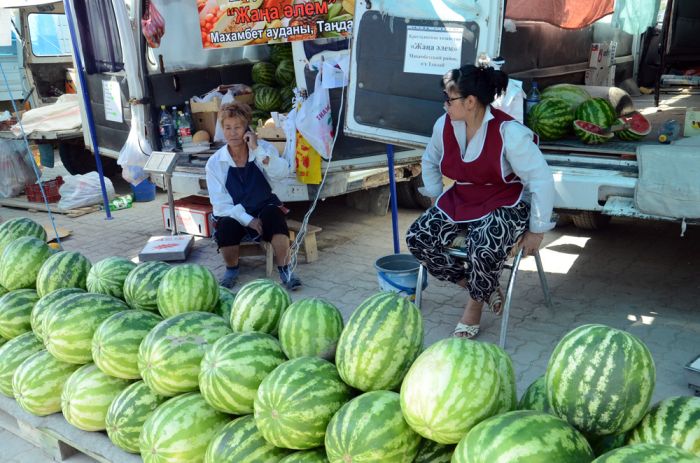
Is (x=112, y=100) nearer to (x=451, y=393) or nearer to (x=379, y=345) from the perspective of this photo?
(x=379, y=345)

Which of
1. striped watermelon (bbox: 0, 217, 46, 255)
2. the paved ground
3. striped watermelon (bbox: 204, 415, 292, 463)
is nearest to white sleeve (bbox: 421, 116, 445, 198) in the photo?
the paved ground

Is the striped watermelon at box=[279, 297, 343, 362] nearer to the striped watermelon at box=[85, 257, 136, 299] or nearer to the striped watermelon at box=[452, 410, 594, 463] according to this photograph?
the striped watermelon at box=[452, 410, 594, 463]

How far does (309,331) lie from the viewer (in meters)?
2.17

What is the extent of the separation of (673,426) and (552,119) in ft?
13.7

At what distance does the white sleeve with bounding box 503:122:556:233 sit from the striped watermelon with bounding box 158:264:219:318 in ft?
6.59

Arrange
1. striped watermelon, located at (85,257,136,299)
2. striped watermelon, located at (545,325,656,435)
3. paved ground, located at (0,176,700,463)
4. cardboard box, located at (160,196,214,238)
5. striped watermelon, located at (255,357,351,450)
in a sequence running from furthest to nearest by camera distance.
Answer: cardboard box, located at (160,196,214,238) → paved ground, located at (0,176,700,463) → striped watermelon, located at (85,257,136,299) → striped watermelon, located at (255,357,351,450) → striped watermelon, located at (545,325,656,435)

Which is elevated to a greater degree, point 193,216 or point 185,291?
point 185,291

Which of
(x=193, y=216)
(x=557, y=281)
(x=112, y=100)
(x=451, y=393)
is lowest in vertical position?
(x=557, y=281)

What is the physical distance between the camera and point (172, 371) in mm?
2197

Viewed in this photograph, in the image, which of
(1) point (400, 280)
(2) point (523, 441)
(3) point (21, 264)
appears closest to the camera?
(2) point (523, 441)

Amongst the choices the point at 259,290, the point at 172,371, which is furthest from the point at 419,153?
the point at 172,371

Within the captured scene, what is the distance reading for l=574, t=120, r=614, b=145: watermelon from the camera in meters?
5.04

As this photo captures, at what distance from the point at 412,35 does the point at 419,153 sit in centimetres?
193

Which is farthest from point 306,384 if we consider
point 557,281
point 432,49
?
point 557,281
